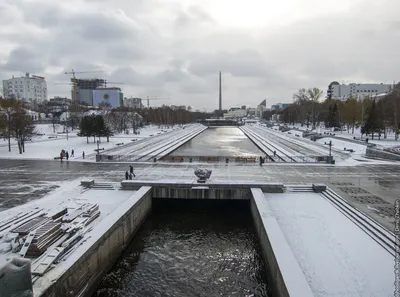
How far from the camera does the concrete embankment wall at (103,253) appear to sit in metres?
11.4

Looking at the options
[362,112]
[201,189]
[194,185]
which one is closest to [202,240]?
[201,189]

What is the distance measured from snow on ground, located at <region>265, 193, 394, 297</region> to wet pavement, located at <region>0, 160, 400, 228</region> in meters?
2.62

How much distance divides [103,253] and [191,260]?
416cm

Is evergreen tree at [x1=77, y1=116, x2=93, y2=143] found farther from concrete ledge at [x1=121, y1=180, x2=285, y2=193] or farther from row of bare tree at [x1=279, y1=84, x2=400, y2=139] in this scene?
row of bare tree at [x1=279, y1=84, x2=400, y2=139]

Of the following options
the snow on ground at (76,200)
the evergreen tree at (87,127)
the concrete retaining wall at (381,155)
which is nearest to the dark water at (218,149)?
the concrete retaining wall at (381,155)

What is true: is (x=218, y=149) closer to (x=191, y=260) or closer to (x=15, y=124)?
(x=15, y=124)

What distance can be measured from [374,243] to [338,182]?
11982 millimetres

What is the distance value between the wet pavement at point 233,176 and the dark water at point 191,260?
5440 mm

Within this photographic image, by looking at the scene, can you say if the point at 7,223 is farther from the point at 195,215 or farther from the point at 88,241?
the point at 195,215

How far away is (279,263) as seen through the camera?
11.7 meters

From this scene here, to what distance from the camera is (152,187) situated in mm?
23094

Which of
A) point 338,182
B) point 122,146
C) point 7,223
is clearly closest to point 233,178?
point 338,182

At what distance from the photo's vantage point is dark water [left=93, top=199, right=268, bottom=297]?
42.9ft

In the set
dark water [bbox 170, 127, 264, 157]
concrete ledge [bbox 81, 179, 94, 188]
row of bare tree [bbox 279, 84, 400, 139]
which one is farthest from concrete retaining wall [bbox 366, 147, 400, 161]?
concrete ledge [bbox 81, 179, 94, 188]
